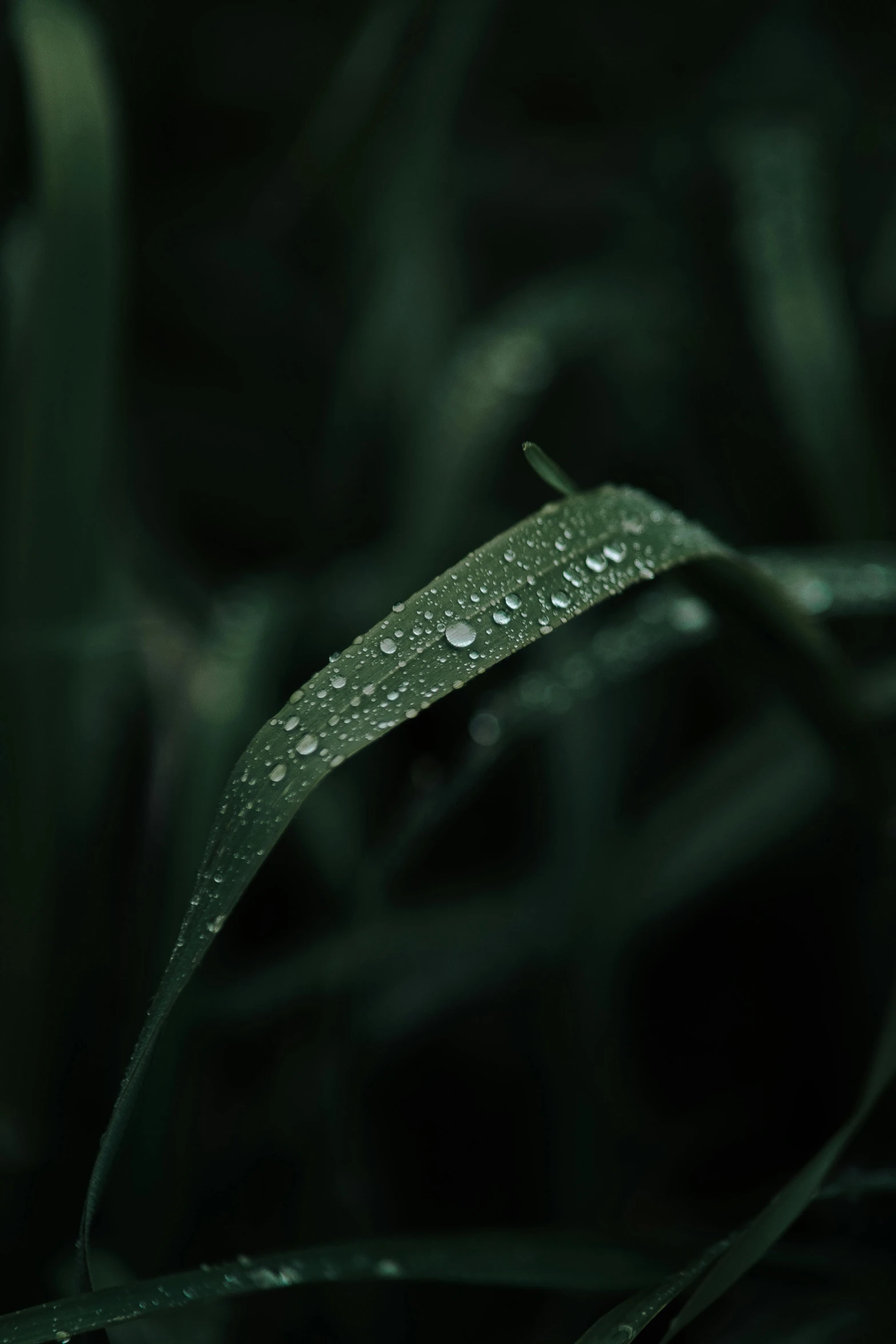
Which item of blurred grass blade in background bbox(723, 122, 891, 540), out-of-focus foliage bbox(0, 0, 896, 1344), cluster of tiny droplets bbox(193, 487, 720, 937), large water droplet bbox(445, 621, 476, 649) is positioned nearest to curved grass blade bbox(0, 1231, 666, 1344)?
out-of-focus foliage bbox(0, 0, 896, 1344)

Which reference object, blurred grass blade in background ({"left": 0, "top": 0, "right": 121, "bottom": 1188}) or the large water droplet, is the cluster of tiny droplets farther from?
blurred grass blade in background ({"left": 0, "top": 0, "right": 121, "bottom": 1188})

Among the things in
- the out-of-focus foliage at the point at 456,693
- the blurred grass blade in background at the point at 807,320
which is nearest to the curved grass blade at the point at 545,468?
the out-of-focus foliage at the point at 456,693

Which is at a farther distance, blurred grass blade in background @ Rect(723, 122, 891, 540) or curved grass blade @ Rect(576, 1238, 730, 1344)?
blurred grass blade in background @ Rect(723, 122, 891, 540)

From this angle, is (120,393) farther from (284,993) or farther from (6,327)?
(284,993)

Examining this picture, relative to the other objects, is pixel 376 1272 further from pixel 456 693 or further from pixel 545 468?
pixel 456 693

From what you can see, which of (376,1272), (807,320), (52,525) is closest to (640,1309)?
(376,1272)

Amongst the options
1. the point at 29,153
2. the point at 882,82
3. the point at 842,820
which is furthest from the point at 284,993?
the point at 882,82

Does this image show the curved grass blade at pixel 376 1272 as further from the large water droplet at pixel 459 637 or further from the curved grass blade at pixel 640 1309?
the large water droplet at pixel 459 637
